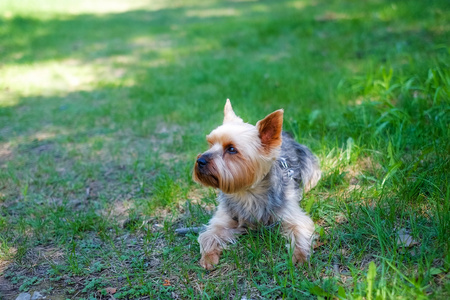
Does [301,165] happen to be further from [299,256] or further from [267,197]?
[299,256]

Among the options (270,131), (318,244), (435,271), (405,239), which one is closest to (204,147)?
(270,131)

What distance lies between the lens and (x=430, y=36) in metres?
7.69

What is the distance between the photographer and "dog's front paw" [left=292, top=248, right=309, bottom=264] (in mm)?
2928

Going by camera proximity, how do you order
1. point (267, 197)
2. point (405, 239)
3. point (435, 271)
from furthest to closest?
point (267, 197)
point (405, 239)
point (435, 271)

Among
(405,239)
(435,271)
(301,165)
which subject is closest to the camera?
(435,271)

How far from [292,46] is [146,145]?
5.27 metres

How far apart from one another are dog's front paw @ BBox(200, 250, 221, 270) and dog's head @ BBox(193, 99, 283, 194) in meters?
0.53

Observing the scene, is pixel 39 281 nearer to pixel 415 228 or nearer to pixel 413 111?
pixel 415 228

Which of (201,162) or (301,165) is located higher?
(201,162)

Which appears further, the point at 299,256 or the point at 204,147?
the point at 204,147

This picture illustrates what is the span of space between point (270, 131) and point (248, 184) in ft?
1.59

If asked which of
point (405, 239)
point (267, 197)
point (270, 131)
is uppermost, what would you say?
point (270, 131)

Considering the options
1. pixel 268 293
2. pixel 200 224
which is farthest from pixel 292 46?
pixel 268 293

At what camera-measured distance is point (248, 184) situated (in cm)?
319
